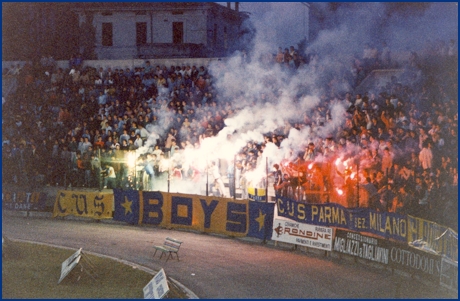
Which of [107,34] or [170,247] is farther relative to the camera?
[107,34]

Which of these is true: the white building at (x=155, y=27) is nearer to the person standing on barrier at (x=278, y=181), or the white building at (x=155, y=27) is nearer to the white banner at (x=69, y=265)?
the person standing on barrier at (x=278, y=181)

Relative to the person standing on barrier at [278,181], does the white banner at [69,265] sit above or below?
below

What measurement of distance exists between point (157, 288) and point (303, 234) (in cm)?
632

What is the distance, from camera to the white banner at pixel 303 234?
18.1m

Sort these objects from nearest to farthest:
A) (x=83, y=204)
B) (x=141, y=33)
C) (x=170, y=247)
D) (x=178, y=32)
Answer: (x=170, y=247), (x=83, y=204), (x=178, y=32), (x=141, y=33)

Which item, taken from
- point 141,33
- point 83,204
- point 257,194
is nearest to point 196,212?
point 257,194

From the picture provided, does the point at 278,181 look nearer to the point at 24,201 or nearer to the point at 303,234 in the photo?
the point at 303,234

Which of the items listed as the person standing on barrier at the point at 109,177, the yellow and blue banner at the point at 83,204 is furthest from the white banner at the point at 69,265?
the person standing on barrier at the point at 109,177

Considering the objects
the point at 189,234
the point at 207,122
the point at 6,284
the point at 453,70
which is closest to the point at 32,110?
the point at 207,122

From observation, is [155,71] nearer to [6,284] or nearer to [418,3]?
[418,3]

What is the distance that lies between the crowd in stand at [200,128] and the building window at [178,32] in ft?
22.4

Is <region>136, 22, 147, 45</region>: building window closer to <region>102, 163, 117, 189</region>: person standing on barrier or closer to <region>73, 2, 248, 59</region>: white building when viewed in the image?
<region>73, 2, 248, 59</region>: white building

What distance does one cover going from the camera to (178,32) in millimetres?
38312

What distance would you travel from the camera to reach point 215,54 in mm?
37688
